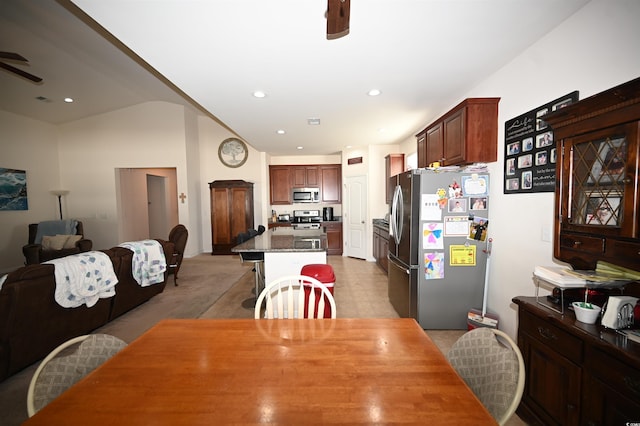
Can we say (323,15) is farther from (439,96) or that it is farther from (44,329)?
(44,329)

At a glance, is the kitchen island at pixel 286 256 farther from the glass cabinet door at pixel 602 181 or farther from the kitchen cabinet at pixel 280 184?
the kitchen cabinet at pixel 280 184

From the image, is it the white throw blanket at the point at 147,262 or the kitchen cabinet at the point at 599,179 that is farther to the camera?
the white throw blanket at the point at 147,262

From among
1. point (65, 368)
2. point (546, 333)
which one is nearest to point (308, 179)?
point (546, 333)

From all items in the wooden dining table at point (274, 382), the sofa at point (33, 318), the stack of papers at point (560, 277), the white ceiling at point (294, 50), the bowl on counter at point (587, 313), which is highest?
the white ceiling at point (294, 50)

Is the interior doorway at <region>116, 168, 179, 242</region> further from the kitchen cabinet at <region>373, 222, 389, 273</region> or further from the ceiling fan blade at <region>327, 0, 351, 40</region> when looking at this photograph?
the ceiling fan blade at <region>327, 0, 351, 40</region>

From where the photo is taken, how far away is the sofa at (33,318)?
186 cm

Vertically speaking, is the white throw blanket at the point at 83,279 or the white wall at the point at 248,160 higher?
the white wall at the point at 248,160

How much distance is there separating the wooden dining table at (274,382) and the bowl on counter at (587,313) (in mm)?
872

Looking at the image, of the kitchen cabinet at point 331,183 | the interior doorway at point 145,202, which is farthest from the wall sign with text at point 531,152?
the interior doorway at point 145,202

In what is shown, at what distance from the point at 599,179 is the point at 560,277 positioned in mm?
550

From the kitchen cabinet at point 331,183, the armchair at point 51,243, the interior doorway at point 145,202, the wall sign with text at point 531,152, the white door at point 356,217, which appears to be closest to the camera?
the wall sign with text at point 531,152

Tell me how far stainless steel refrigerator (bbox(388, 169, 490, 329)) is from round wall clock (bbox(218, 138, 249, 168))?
17.2 feet

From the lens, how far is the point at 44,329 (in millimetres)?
2115

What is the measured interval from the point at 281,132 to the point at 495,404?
4.28 metres
